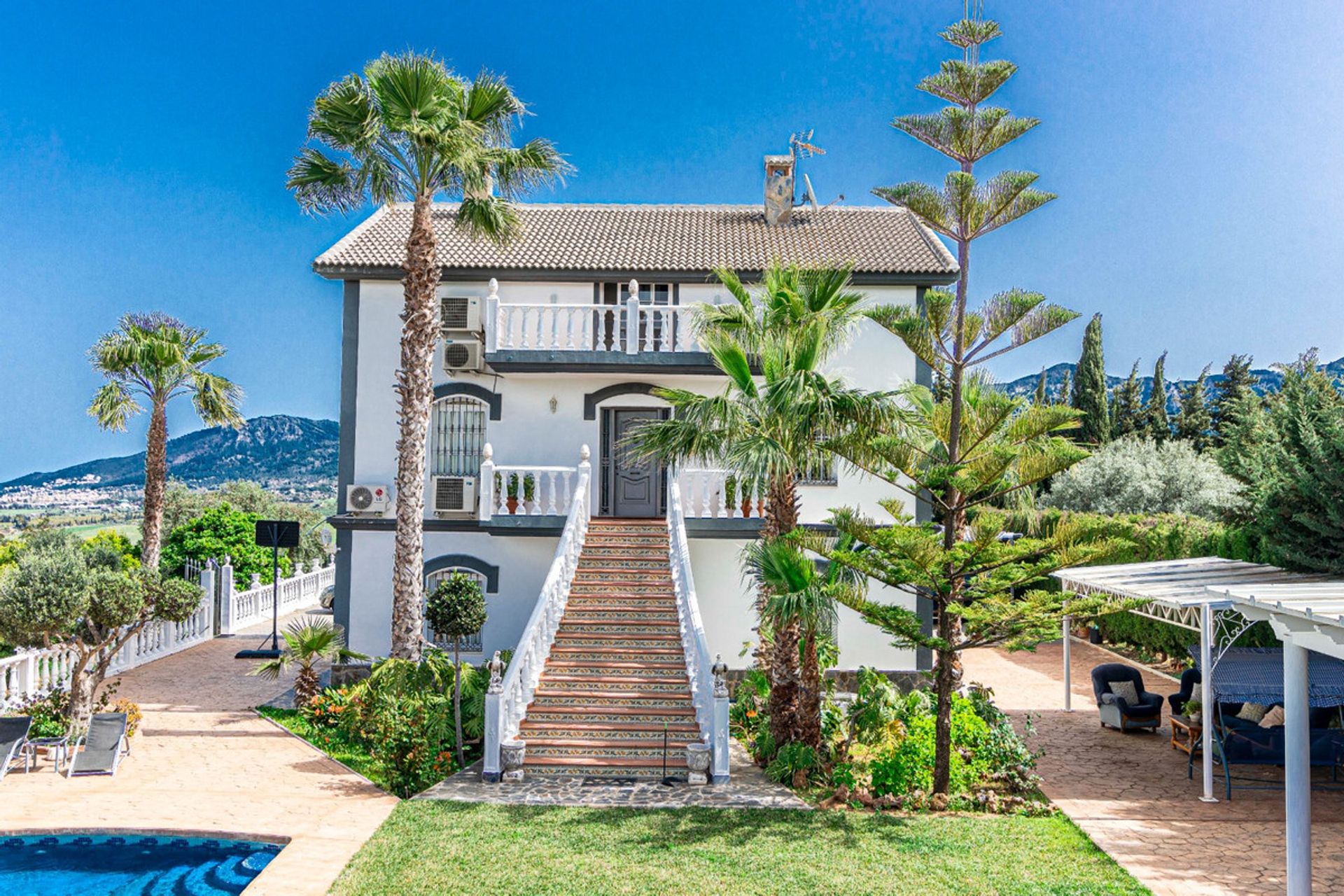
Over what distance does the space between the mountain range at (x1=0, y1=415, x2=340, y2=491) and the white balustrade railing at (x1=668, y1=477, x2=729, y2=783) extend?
161 ft

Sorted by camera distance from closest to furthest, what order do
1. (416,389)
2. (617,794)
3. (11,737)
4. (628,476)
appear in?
(617,794), (11,737), (416,389), (628,476)

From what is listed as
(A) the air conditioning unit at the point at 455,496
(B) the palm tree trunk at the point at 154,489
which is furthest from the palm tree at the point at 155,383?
(A) the air conditioning unit at the point at 455,496

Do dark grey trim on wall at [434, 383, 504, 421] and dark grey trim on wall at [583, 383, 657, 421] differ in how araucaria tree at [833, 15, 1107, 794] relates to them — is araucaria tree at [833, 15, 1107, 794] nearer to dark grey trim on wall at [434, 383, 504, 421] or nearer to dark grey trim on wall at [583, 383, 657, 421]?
dark grey trim on wall at [583, 383, 657, 421]

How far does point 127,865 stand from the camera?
9.06 m

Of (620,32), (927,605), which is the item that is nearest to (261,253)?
(620,32)

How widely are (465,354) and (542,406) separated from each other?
5.81 ft

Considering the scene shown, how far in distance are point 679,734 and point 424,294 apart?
7.62 metres

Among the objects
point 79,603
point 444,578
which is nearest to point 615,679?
point 444,578

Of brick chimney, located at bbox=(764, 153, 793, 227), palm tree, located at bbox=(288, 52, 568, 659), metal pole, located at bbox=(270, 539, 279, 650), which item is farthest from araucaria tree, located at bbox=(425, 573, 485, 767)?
brick chimney, located at bbox=(764, 153, 793, 227)

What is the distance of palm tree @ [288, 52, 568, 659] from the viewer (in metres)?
13.7

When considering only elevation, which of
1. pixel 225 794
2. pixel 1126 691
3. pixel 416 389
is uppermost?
pixel 416 389

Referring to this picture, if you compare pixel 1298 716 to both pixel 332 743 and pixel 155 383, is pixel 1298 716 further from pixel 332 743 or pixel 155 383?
pixel 155 383

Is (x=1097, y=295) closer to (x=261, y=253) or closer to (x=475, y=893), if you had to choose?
(x=261, y=253)

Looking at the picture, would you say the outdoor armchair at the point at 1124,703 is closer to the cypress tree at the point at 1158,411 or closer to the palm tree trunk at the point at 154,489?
the palm tree trunk at the point at 154,489
